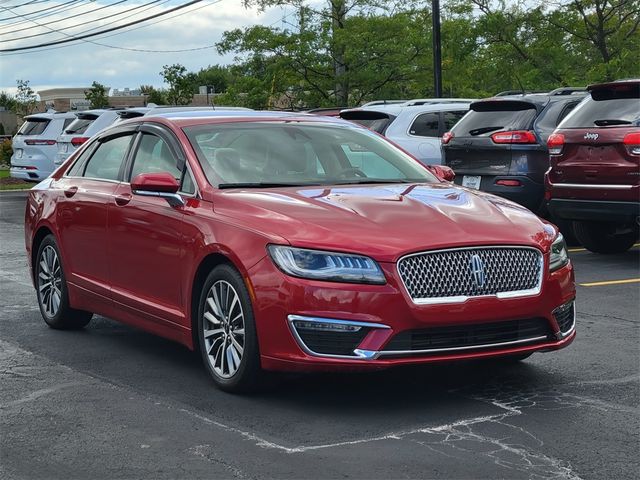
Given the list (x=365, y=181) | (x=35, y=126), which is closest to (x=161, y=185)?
(x=365, y=181)

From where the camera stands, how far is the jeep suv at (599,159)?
11.4 meters

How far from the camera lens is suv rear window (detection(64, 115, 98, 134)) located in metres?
24.2

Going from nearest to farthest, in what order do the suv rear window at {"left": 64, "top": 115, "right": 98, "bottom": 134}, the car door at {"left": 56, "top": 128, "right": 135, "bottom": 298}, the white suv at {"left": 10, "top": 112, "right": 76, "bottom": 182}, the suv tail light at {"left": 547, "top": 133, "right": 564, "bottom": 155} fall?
the car door at {"left": 56, "top": 128, "right": 135, "bottom": 298} → the suv tail light at {"left": 547, "top": 133, "right": 564, "bottom": 155} → the suv rear window at {"left": 64, "top": 115, "right": 98, "bottom": 134} → the white suv at {"left": 10, "top": 112, "right": 76, "bottom": 182}

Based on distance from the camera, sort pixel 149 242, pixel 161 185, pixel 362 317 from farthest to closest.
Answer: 1. pixel 149 242
2. pixel 161 185
3. pixel 362 317

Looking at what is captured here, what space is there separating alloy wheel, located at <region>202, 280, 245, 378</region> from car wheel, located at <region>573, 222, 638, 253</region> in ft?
24.4

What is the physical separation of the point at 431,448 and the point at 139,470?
1.33 m

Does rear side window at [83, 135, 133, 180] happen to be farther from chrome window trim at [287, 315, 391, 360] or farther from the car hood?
chrome window trim at [287, 315, 391, 360]

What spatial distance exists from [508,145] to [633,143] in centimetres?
239

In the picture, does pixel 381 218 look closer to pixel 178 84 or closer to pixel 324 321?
pixel 324 321

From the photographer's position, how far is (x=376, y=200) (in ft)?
21.6

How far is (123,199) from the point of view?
769 centimetres

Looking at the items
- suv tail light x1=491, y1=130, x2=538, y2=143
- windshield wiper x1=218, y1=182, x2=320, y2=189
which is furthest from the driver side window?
suv tail light x1=491, y1=130, x2=538, y2=143

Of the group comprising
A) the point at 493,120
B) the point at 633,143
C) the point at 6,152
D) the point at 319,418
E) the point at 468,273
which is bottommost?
the point at 6,152

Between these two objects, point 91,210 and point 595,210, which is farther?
point 595,210
